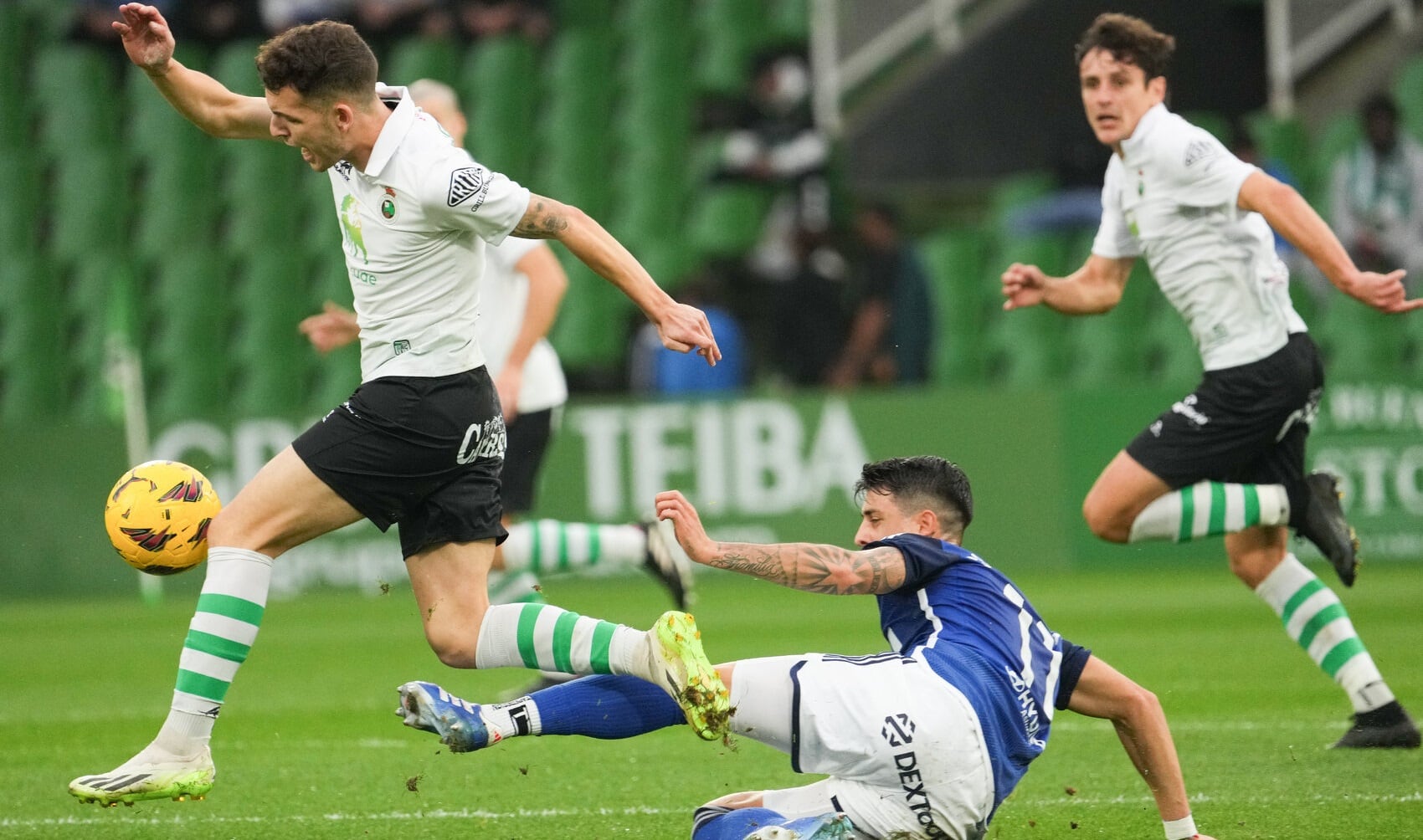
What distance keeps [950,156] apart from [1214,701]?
9.61m

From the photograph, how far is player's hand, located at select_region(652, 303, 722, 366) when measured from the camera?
437cm

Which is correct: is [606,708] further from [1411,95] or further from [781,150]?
[1411,95]

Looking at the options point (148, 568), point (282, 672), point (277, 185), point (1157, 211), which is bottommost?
point (282, 672)

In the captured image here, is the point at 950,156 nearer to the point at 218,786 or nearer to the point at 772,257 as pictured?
the point at 772,257

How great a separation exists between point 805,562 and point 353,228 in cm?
159

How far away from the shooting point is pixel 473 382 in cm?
487

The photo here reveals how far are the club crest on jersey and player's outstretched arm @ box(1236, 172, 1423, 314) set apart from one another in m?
2.69

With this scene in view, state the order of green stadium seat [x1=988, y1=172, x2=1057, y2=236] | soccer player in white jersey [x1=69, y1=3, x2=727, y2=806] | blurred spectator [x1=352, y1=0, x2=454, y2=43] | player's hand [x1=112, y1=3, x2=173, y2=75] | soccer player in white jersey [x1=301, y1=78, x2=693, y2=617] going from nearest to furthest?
soccer player in white jersey [x1=69, y1=3, x2=727, y2=806], player's hand [x1=112, y1=3, x2=173, y2=75], soccer player in white jersey [x1=301, y1=78, x2=693, y2=617], green stadium seat [x1=988, y1=172, x2=1057, y2=236], blurred spectator [x1=352, y1=0, x2=454, y2=43]

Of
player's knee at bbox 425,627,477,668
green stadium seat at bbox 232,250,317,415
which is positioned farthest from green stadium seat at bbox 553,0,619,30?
player's knee at bbox 425,627,477,668

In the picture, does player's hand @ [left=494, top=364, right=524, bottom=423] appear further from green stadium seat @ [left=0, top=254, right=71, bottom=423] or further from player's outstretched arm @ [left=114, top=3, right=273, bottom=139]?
green stadium seat @ [left=0, top=254, right=71, bottom=423]

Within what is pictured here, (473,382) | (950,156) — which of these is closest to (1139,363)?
(950,156)

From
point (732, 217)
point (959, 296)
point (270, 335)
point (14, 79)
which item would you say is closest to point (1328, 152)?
point (959, 296)

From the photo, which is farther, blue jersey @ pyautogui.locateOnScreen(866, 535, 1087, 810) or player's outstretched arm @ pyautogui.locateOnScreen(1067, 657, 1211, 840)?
player's outstretched arm @ pyautogui.locateOnScreen(1067, 657, 1211, 840)

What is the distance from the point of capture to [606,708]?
4.38 m
